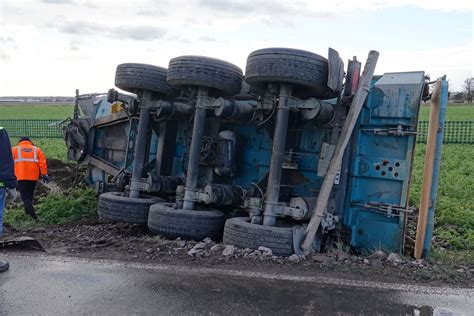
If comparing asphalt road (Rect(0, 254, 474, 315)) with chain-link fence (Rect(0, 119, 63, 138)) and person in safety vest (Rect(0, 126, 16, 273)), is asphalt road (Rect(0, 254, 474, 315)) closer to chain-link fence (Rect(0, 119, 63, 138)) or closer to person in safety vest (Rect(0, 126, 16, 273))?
person in safety vest (Rect(0, 126, 16, 273))

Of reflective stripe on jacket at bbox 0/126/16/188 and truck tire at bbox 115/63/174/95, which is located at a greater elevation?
truck tire at bbox 115/63/174/95

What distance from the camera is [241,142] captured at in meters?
6.79

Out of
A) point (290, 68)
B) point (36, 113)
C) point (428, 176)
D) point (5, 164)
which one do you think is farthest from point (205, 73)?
point (36, 113)

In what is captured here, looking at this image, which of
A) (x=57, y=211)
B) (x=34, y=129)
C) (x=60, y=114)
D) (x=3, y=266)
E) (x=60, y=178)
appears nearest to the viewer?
(x=3, y=266)

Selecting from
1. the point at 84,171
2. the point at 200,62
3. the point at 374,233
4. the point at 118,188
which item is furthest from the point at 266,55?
→ the point at 84,171

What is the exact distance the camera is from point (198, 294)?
4141 mm

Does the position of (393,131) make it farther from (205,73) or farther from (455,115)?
(455,115)

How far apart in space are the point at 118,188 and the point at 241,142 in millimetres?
2246

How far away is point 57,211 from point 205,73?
11.5 feet

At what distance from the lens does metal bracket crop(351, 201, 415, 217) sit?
5.65m

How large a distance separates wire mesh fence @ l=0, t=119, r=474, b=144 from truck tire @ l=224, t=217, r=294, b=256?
1695 centimetres

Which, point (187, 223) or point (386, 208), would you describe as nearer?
point (386, 208)

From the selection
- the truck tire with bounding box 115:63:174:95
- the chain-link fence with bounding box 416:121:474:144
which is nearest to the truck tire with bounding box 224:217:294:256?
the truck tire with bounding box 115:63:174:95

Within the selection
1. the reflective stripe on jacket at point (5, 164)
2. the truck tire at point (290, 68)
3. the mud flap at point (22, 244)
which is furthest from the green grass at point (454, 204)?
the reflective stripe on jacket at point (5, 164)
